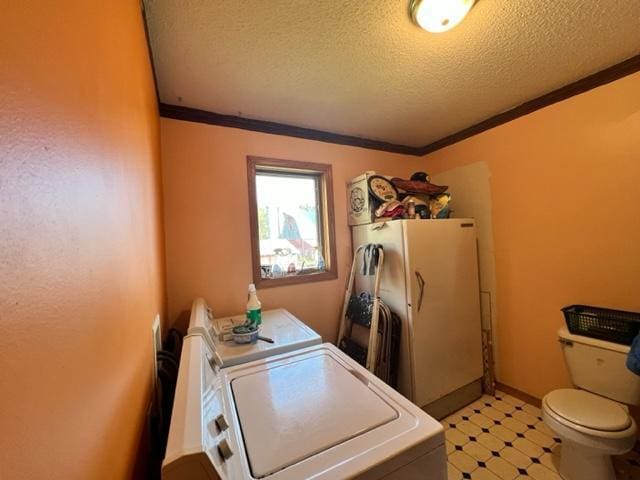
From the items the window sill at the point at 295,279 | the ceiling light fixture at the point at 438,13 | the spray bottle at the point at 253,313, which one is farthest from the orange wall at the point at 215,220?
the ceiling light fixture at the point at 438,13

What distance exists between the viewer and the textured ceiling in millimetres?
1141

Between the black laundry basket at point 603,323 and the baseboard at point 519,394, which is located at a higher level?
the black laundry basket at point 603,323

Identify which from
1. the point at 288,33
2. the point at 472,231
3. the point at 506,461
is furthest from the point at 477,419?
the point at 288,33

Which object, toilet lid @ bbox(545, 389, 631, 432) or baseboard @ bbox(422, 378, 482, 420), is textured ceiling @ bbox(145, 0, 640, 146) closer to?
toilet lid @ bbox(545, 389, 631, 432)

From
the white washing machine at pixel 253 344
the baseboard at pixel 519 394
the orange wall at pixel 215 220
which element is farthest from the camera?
the baseboard at pixel 519 394

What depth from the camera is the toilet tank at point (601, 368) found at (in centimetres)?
140

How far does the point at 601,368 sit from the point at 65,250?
2.34 m

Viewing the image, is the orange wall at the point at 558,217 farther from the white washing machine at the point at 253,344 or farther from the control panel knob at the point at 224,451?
the control panel knob at the point at 224,451

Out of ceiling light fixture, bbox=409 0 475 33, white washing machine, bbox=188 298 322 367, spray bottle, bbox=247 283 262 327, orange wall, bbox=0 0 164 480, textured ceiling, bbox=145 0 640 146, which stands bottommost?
white washing machine, bbox=188 298 322 367

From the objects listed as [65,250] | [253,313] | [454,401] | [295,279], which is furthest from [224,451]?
[454,401]

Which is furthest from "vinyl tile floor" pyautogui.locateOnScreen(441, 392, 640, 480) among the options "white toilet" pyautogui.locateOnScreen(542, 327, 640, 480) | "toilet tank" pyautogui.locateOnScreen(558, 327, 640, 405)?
"toilet tank" pyautogui.locateOnScreen(558, 327, 640, 405)

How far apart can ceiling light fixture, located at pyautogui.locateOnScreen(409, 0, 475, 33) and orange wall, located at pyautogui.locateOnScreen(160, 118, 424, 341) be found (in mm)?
1206

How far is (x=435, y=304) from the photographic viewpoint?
1940 millimetres

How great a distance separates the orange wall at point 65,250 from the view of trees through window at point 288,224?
135 centimetres
